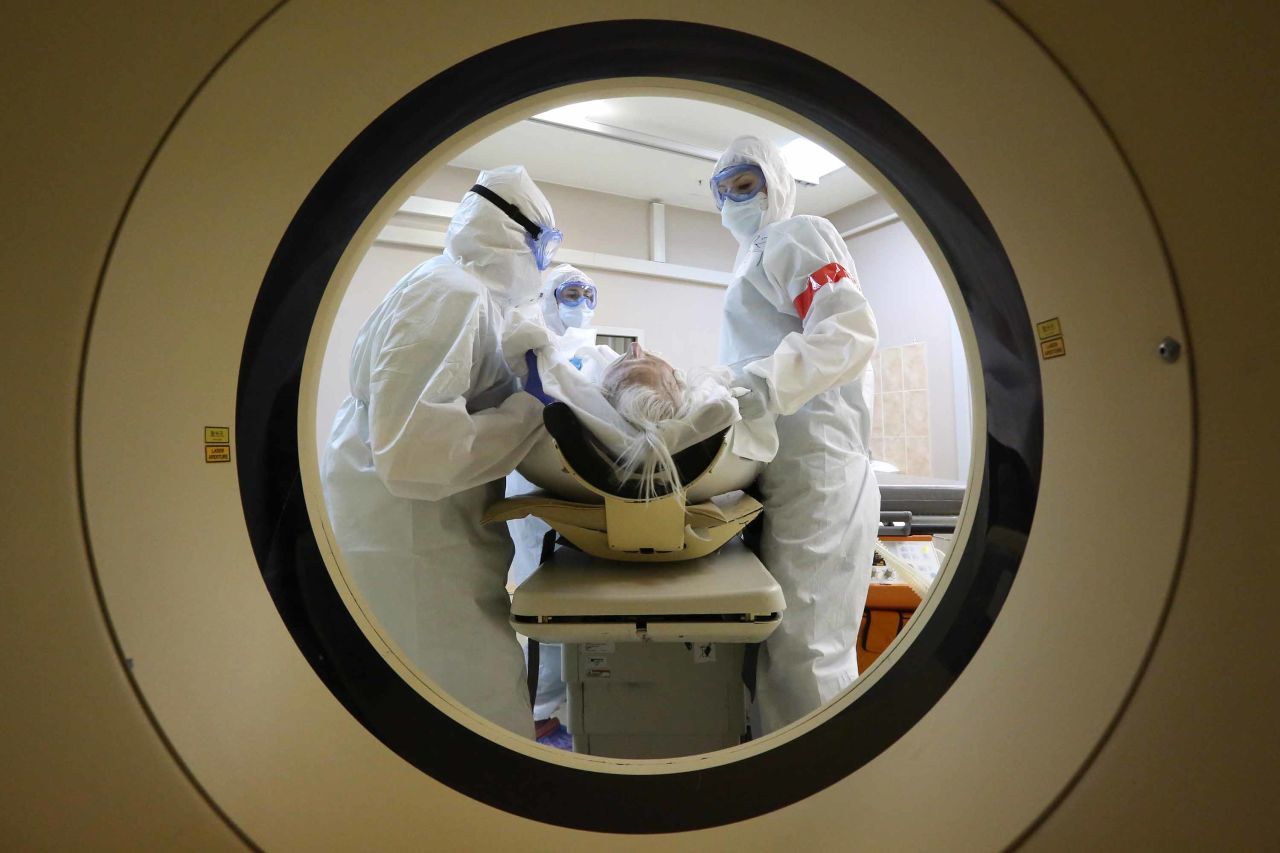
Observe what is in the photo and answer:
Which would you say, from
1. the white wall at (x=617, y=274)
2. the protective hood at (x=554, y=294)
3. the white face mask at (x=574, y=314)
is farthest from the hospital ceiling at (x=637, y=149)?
the white face mask at (x=574, y=314)

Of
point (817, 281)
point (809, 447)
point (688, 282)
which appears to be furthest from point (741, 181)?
point (688, 282)

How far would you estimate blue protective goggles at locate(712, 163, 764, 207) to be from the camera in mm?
1637

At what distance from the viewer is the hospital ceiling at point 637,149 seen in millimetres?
3211

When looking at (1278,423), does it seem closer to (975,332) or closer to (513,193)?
(975,332)

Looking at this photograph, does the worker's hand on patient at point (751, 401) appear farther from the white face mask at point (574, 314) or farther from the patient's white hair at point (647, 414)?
the white face mask at point (574, 314)

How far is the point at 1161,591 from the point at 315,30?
0.76 m

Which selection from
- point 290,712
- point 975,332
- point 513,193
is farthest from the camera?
point 513,193

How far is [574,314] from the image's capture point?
280 centimetres

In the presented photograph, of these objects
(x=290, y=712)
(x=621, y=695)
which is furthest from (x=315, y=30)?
(x=621, y=695)

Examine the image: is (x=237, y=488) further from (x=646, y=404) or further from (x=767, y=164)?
(x=767, y=164)

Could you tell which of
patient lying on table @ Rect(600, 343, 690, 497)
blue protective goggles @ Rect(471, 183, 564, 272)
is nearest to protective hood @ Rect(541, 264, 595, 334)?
blue protective goggles @ Rect(471, 183, 564, 272)

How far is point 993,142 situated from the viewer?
0.49 meters

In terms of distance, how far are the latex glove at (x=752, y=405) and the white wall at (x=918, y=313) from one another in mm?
3205

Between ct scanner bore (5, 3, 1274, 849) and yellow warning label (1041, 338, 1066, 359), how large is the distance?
0.04ft
